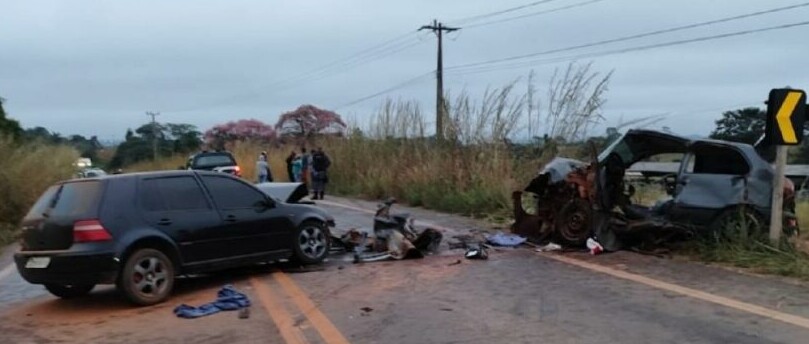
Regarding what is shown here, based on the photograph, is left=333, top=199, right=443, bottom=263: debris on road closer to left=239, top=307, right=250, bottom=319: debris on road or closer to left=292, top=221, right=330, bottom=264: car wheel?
left=292, top=221, right=330, bottom=264: car wheel

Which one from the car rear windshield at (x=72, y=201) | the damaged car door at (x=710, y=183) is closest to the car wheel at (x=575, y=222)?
the damaged car door at (x=710, y=183)

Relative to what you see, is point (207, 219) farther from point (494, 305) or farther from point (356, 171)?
point (356, 171)

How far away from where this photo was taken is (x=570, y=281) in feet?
30.8

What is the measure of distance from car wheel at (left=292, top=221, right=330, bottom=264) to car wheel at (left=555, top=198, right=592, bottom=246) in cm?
356

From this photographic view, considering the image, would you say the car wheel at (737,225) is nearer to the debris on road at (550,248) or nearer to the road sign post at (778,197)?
the road sign post at (778,197)

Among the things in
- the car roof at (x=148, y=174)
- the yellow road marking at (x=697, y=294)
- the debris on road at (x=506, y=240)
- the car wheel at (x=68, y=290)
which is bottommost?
the car wheel at (x=68, y=290)

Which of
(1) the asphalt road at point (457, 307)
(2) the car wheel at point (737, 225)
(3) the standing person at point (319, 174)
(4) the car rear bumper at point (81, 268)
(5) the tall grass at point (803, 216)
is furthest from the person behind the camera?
(3) the standing person at point (319, 174)

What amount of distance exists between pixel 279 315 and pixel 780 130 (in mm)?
6892

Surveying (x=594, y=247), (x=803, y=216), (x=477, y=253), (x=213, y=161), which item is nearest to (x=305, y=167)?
(x=213, y=161)

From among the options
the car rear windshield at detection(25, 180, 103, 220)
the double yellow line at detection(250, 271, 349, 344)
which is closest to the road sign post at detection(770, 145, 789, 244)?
the double yellow line at detection(250, 271, 349, 344)

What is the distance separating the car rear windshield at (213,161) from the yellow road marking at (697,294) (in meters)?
21.2

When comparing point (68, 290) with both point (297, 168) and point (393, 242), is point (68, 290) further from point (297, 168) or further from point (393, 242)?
point (297, 168)

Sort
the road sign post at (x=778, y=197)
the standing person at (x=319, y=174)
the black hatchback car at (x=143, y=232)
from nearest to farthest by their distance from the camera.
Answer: the black hatchback car at (x=143, y=232)
the road sign post at (x=778, y=197)
the standing person at (x=319, y=174)

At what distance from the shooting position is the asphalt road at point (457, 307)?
6.90 metres
